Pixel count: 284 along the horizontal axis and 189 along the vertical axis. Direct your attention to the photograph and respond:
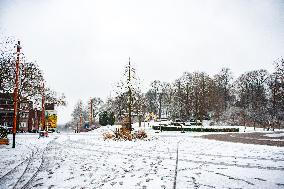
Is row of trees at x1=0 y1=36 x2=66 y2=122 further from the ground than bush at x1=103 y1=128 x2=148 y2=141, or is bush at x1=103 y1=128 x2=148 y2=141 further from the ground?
row of trees at x1=0 y1=36 x2=66 y2=122

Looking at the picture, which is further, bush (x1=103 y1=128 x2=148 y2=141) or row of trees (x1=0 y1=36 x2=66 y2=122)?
row of trees (x1=0 y1=36 x2=66 y2=122)

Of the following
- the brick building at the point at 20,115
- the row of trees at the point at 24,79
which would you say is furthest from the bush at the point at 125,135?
the brick building at the point at 20,115

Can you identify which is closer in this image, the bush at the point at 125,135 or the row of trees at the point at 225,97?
the bush at the point at 125,135

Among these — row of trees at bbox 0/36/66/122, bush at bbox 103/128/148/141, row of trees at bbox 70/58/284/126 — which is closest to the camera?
bush at bbox 103/128/148/141

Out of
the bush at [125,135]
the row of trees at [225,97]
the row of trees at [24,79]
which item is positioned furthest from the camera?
the row of trees at [225,97]

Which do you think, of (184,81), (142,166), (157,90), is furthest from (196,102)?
(142,166)

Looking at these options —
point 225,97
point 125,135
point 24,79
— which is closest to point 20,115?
point 24,79

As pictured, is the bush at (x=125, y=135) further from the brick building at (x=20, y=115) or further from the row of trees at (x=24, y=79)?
the brick building at (x=20, y=115)

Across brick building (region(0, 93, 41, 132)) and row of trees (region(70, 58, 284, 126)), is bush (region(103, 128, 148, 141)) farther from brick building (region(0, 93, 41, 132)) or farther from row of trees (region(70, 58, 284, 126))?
brick building (region(0, 93, 41, 132))

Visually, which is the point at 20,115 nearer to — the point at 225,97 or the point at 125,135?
the point at 125,135

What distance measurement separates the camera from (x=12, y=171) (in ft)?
32.0

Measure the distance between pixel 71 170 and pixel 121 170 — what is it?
1.87m

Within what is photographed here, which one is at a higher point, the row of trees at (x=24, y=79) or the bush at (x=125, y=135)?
the row of trees at (x=24, y=79)

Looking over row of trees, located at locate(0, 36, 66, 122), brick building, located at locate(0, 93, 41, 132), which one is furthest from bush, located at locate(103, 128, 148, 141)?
brick building, located at locate(0, 93, 41, 132)
